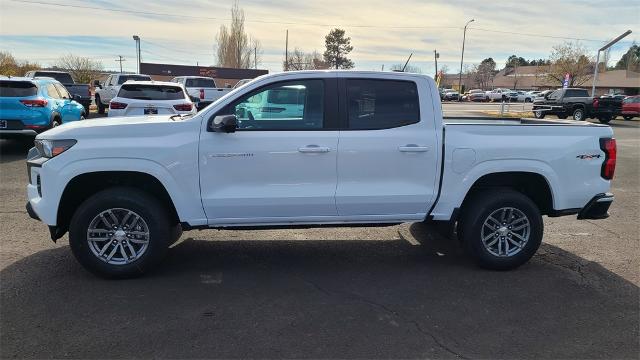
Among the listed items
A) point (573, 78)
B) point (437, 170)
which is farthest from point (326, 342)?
point (573, 78)

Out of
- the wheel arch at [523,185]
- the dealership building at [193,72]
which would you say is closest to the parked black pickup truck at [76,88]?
the wheel arch at [523,185]

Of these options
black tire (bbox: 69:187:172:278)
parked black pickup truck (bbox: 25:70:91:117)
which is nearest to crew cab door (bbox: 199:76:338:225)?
black tire (bbox: 69:187:172:278)

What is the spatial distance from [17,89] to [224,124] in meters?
9.06

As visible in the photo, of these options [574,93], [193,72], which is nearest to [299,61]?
[193,72]

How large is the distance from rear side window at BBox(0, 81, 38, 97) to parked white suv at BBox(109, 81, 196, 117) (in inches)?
66.6

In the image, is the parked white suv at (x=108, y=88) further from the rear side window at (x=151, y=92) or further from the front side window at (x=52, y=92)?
the rear side window at (x=151, y=92)

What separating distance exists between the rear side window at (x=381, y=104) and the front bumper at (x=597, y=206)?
1.99 meters

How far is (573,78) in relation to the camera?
217ft

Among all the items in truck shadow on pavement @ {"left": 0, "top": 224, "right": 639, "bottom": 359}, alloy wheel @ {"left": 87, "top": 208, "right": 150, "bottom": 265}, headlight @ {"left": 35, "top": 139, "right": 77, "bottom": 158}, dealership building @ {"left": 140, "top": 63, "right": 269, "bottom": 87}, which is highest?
dealership building @ {"left": 140, "top": 63, "right": 269, "bottom": 87}

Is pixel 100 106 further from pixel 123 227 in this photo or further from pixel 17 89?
pixel 123 227

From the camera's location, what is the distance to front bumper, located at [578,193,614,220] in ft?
17.0

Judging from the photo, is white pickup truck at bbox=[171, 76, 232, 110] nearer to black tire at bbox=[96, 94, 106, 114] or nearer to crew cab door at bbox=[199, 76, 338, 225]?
black tire at bbox=[96, 94, 106, 114]

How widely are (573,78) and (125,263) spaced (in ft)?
236

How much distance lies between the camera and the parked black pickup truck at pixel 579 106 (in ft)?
86.4
